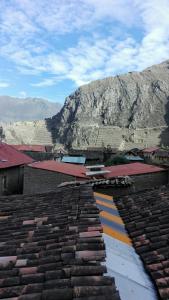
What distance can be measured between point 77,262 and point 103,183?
29.5 ft

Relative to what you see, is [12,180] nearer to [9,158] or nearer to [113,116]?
[9,158]

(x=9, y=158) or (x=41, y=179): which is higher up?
(x=9, y=158)

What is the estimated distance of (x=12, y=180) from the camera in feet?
86.3

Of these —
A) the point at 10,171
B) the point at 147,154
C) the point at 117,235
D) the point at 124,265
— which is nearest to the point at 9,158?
the point at 10,171

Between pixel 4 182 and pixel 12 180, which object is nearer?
pixel 4 182

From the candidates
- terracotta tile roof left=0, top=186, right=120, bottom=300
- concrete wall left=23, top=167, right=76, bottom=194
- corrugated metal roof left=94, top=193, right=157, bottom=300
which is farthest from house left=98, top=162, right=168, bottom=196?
terracotta tile roof left=0, top=186, right=120, bottom=300

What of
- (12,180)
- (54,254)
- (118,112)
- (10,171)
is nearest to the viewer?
(54,254)

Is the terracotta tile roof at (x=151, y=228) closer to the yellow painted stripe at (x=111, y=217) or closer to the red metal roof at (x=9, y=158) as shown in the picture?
the yellow painted stripe at (x=111, y=217)

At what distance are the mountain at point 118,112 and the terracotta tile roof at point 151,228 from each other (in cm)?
10830

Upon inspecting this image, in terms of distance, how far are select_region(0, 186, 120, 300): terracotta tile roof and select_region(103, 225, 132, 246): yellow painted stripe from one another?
0.58 metres

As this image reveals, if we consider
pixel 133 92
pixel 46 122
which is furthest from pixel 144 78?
pixel 46 122

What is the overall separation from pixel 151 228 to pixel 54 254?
3.21 metres

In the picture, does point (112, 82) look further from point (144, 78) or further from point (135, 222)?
point (135, 222)

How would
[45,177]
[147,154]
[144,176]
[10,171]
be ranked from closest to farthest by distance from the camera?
[45,177] < [144,176] < [10,171] < [147,154]
